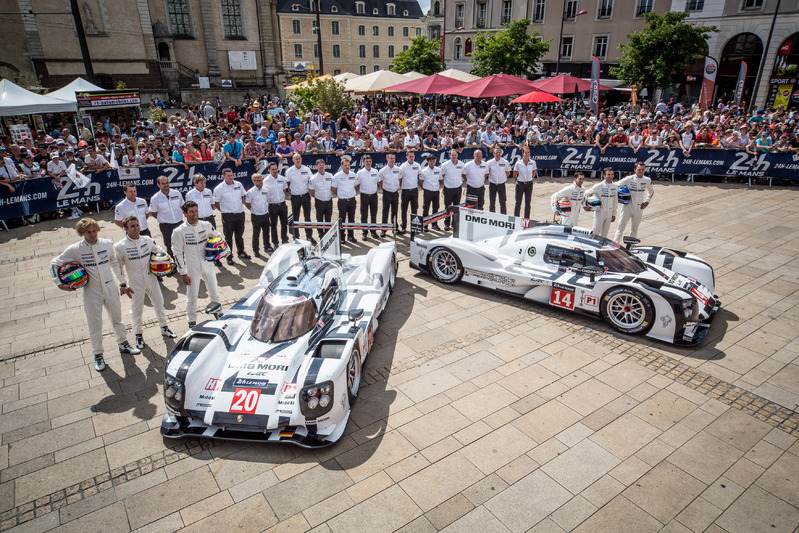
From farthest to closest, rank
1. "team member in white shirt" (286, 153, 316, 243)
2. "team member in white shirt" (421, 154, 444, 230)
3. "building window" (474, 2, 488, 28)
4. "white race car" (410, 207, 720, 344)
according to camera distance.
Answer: "building window" (474, 2, 488, 28) → "team member in white shirt" (421, 154, 444, 230) → "team member in white shirt" (286, 153, 316, 243) → "white race car" (410, 207, 720, 344)

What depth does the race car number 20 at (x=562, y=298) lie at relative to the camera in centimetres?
802

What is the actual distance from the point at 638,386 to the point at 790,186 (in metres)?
16.0

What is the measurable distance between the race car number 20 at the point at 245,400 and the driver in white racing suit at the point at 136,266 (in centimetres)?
280

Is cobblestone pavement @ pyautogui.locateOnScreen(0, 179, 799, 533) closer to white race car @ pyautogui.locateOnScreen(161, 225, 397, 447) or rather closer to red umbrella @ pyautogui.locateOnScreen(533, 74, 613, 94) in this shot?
white race car @ pyautogui.locateOnScreen(161, 225, 397, 447)

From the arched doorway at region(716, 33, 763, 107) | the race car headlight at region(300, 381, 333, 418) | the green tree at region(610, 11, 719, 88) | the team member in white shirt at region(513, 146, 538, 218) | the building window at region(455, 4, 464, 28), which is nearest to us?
the race car headlight at region(300, 381, 333, 418)

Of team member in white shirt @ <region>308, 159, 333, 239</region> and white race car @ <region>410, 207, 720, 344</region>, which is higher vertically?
team member in white shirt @ <region>308, 159, 333, 239</region>

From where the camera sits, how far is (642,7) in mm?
35531

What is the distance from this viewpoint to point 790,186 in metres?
17.3

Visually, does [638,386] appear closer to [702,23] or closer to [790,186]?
[790,186]

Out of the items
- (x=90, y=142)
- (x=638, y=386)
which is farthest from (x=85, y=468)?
(x=90, y=142)

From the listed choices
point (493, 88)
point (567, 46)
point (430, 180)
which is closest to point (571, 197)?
point (430, 180)

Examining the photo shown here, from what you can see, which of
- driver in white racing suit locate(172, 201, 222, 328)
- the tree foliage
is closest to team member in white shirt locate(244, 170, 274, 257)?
driver in white racing suit locate(172, 201, 222, 328)

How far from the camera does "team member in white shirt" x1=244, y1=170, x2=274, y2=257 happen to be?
416 inches

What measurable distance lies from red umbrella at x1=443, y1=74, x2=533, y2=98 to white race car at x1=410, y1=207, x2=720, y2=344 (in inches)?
486
